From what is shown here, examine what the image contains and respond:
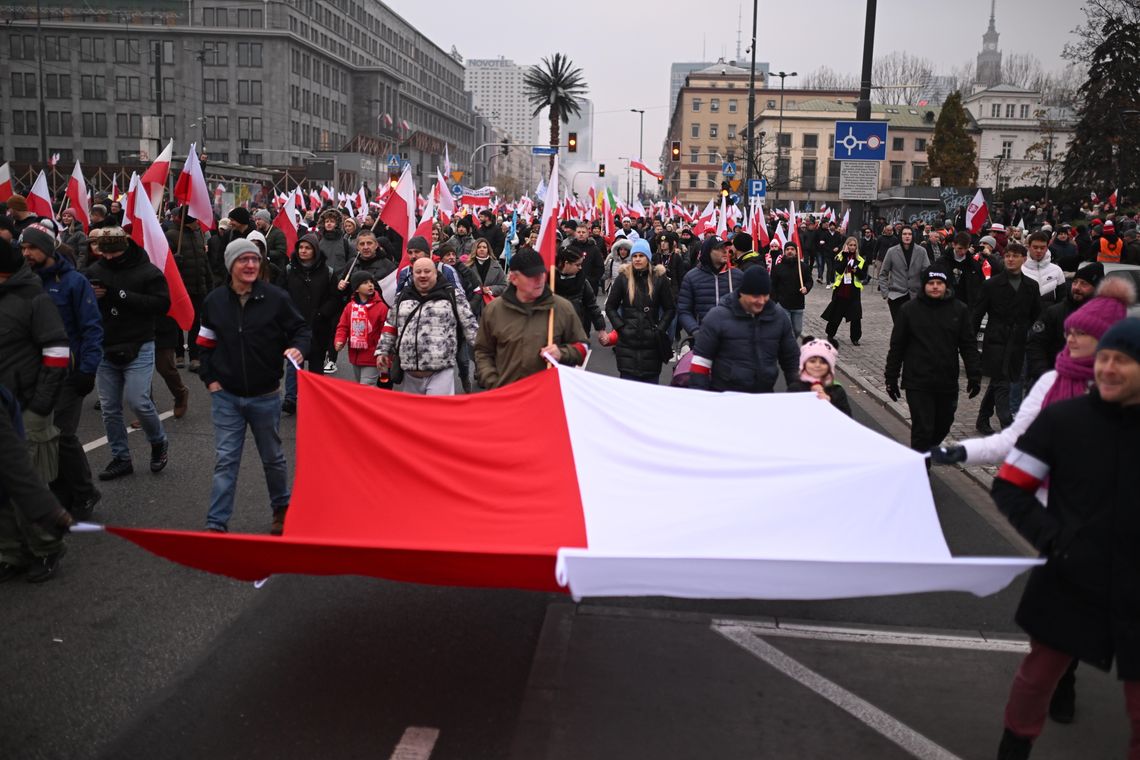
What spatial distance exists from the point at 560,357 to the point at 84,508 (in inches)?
136

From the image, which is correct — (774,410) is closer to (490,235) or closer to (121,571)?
(121,571)

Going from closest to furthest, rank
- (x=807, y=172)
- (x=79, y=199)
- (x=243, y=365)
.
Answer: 1. (x=243, y=365)
2. (x=79, y=199)
3. (x=807, y=172)

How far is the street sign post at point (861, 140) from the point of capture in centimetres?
1655

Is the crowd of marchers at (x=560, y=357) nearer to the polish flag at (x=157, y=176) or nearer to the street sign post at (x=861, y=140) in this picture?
the polish flag at (x=157, y=176)

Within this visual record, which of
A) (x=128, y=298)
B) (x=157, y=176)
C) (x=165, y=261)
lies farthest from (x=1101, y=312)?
(x=157, y=176)

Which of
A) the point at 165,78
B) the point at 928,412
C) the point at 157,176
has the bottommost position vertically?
the point at 928,412

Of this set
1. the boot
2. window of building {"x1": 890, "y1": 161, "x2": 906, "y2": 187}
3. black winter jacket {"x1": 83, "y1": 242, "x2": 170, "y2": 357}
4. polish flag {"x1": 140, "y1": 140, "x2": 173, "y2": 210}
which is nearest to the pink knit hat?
the boot

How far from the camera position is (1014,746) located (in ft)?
13.1

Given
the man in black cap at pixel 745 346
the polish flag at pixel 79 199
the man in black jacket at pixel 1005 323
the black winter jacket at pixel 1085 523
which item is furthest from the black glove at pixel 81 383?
the polish flag at pixel 79 199

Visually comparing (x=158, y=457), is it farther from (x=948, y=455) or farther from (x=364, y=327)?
(x=948, y=455)

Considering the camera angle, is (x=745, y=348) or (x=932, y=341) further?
(x=932, y=341)

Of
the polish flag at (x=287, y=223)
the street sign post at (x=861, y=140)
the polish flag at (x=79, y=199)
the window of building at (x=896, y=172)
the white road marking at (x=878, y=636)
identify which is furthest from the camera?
the window of building at (x=896, y=172)

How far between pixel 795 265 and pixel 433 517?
11549 millimetres

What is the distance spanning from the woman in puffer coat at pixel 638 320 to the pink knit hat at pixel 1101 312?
16.4ft
